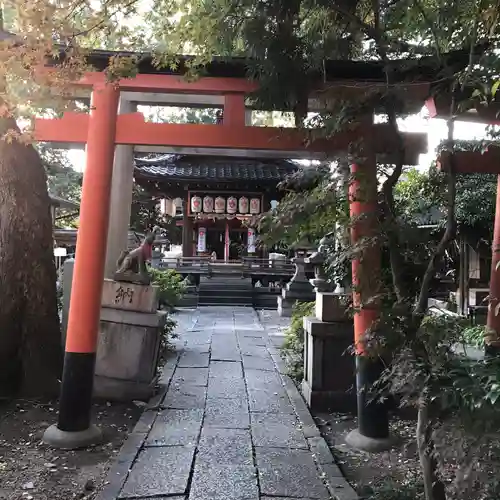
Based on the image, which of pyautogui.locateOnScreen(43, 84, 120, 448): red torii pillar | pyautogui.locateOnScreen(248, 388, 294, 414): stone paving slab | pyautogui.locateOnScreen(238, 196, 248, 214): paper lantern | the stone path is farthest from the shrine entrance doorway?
pyautogui.locateOnScreen(43, 84, 120, 448): red torii pillar

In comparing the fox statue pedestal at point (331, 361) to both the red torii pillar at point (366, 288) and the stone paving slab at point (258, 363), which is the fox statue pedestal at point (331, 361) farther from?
the stone paving slab at point (258, 363)

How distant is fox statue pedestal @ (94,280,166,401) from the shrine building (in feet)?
41.5

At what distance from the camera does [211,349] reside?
889 centimetres

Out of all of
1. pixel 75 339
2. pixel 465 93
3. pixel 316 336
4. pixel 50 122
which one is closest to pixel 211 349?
pixel 316 336

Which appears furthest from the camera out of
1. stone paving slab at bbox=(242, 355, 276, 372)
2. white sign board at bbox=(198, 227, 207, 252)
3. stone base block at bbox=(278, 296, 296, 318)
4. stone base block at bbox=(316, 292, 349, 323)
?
white sign board at bbox=(198, 227, 207, 252)

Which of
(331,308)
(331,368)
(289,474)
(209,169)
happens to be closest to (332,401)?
(331,368)

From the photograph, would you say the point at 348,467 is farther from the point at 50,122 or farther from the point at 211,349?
the point at 211,349

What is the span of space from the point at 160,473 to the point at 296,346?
3.93m

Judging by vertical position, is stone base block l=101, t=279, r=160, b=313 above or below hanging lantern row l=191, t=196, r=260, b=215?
below

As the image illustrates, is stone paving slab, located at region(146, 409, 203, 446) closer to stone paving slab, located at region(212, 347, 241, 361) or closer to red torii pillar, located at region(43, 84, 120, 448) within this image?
red torii pillar, located at region(43, 84, 120, 448)

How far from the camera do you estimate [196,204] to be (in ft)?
67.5

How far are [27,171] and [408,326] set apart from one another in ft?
15.0

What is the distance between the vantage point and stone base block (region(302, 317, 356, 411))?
Result: 5652 mm

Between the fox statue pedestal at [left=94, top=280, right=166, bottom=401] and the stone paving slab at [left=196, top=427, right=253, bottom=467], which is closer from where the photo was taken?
the stone paving slab at [left=196, top=427, right=253, bottom=467]
